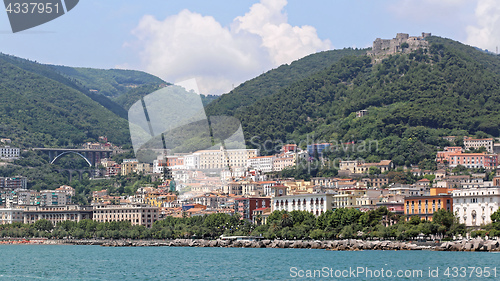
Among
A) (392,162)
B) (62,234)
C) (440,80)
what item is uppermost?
(440,80)

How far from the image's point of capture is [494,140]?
96750 millimetres

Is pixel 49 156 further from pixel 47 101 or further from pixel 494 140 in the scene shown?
pixel 494 140

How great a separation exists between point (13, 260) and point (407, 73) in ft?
261

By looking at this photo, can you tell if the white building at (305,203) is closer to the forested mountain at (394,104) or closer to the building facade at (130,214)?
the building facade at (130,214)

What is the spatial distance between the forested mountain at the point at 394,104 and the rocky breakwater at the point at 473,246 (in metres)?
46.5

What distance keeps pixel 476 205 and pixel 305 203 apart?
1641cm

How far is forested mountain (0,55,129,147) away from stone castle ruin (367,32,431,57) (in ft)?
139

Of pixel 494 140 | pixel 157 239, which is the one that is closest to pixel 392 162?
pixel 494 140

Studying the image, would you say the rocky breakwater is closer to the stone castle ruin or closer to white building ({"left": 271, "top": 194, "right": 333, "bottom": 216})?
white building ({"left": 271, "top": 194, "right": 333, "bottom": 216})

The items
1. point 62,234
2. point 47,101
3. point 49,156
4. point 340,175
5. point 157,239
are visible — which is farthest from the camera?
point 47,101

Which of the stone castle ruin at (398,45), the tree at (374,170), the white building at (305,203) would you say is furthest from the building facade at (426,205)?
the stone castle ruin at (398,45)

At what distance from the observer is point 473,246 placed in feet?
148

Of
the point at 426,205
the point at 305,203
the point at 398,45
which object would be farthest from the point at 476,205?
the point at 398,45

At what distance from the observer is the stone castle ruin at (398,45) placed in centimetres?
12519
